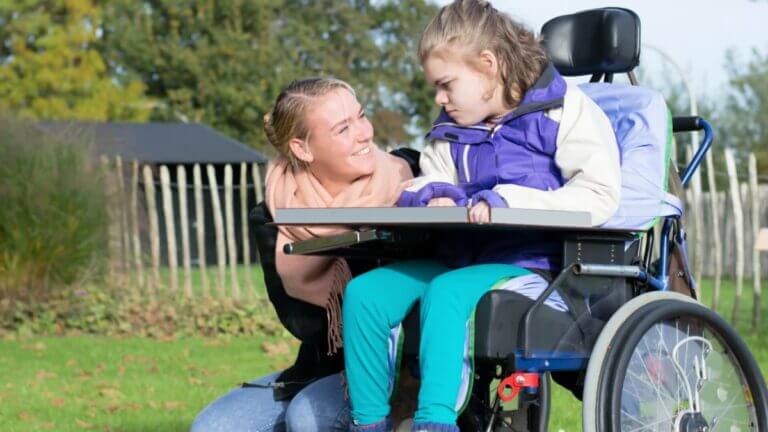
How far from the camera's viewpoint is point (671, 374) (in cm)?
314

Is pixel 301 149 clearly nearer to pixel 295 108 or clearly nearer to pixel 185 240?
pixel 295 108

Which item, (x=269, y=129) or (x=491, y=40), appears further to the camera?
(x=269, y=129)

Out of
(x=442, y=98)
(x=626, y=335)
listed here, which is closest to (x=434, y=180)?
(x=442, y=98)

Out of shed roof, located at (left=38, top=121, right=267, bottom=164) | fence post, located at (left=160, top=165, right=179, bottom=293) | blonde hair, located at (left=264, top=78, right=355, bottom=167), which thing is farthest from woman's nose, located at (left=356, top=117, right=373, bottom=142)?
shed roof, located at (left=38, top=121, right=267, bottom=164)

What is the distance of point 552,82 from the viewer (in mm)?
3086

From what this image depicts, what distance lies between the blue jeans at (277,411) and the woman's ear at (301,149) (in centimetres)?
62

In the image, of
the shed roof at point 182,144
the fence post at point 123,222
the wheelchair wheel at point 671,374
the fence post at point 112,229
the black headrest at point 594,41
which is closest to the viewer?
the wheelchair wheel at point 671,374

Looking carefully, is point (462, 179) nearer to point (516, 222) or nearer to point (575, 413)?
point (516, 222)

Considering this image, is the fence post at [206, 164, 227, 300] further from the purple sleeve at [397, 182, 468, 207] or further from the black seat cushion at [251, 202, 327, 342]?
the purple sleeve at [397, 182, 468, 207]

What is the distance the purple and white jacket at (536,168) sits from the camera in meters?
2.93

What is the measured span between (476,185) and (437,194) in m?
0.15

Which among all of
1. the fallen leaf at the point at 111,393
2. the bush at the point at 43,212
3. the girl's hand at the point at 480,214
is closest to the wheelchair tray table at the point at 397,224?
the girl's hand at the point at 480,214

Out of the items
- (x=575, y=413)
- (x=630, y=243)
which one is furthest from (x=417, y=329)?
(x=575, y=413)

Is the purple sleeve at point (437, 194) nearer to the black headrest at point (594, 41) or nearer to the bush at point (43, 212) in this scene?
the black headrest at point (594, 41)
